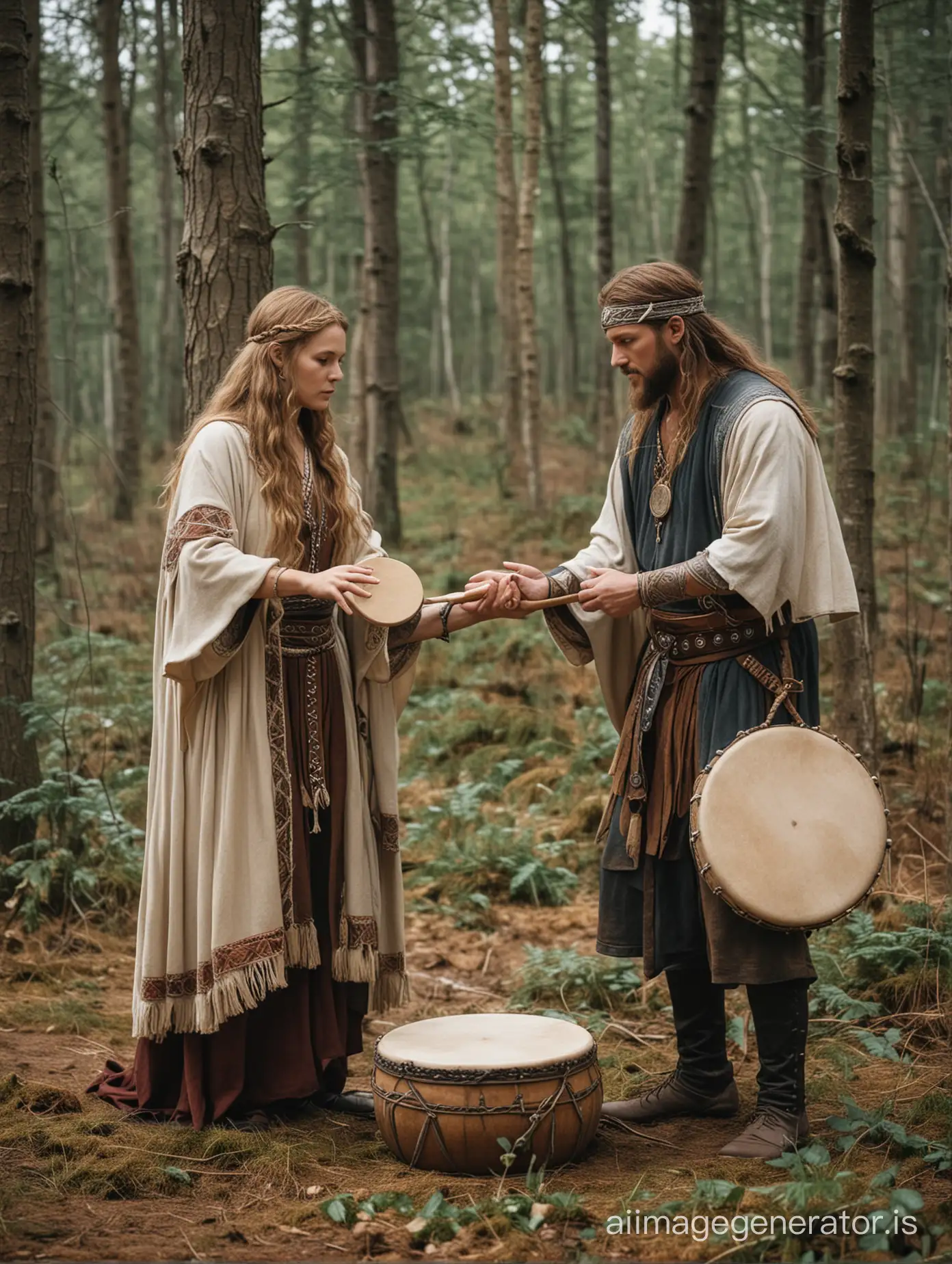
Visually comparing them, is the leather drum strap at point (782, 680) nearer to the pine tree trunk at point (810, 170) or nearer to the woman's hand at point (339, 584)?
the woman's hand at point (339, 584)

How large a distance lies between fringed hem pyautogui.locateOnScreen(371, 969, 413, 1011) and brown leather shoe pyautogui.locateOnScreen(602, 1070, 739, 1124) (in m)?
0.76

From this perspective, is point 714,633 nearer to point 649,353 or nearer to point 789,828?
point 789,828

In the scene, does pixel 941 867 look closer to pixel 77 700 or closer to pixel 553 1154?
pixel 553 1154

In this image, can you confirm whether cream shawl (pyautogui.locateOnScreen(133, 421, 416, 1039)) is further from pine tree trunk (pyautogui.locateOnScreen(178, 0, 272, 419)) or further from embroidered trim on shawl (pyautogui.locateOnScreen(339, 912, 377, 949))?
pine tree trunk (pyautogui.locateOnScreen(178, 0, 272, 419))

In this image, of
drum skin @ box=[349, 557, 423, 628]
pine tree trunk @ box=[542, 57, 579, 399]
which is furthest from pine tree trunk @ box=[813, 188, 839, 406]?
drum skin @ box=[349, 557, 423, 628]

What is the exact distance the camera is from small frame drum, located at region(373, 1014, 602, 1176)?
3.51 meters

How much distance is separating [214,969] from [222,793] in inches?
20.7

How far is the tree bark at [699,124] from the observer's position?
10.7 m

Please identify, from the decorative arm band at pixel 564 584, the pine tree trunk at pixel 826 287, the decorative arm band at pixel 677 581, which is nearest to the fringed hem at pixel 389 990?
the decorative arm band at pixel 564 584

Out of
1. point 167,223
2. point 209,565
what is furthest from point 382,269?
point 209,565

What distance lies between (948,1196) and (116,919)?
3.95 meters

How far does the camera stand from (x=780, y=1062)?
12.2 feet

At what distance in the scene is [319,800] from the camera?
4.09 m

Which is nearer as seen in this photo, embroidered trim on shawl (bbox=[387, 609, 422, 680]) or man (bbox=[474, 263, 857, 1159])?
man (bbox=[474, 263, 857, 1159])
